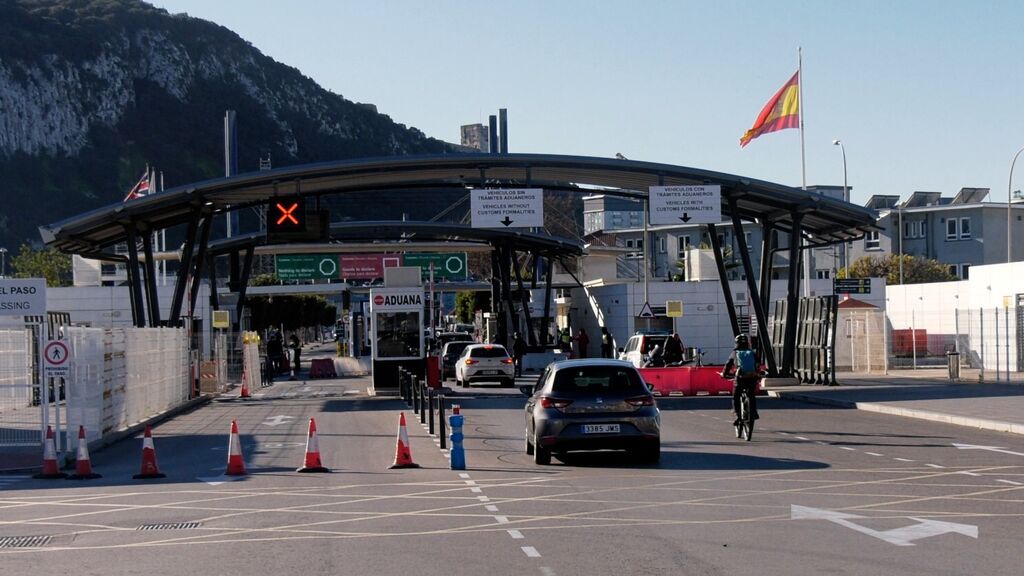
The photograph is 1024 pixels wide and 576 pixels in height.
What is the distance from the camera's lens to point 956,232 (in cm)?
8362

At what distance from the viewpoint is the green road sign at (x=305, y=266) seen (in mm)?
70875

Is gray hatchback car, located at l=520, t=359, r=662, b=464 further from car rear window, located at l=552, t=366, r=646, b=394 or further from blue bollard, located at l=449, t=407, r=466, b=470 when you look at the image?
blue bollard, located at l=449, t=407, r=466, b=470

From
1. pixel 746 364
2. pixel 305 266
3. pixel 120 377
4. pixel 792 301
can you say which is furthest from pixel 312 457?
pixel 305 266

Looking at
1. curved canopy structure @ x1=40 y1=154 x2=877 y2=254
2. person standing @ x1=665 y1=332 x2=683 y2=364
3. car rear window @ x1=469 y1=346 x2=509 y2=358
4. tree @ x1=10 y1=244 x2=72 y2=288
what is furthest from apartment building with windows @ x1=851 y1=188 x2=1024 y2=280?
tree @ x1=10 y1=244 x2=72 y2=288

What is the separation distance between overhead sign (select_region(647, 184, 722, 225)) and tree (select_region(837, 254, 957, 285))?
135ft

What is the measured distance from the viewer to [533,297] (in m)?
84.7

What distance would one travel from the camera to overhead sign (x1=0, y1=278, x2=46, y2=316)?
73.7 feet

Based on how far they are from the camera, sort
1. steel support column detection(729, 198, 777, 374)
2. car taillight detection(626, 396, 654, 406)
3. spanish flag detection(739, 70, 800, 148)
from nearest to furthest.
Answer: car taillight detection(626, 396, 654, 406) < steel support column detection(729, 198, 777, 374) < spanish flag detection(739, 70, 800, 148)

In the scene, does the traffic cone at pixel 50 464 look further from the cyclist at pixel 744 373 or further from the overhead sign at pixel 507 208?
the overhead sign at pixel 507 208

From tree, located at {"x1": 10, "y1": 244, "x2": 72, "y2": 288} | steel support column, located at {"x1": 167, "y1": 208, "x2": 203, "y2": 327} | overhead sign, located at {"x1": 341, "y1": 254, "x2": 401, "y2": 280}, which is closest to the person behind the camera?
steel support column, located at {"x1": 167, "y1": 208, "x2": 203, "y2": 327}

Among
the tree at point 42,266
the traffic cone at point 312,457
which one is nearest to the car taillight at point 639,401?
the traffic cone at point 312,457

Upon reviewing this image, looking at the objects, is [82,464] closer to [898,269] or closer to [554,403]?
[554,403]

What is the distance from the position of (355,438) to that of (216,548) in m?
12.7

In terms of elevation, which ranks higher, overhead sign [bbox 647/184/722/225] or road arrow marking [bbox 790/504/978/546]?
overhead sign [bbox 647/184/722/225]
